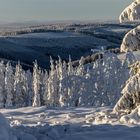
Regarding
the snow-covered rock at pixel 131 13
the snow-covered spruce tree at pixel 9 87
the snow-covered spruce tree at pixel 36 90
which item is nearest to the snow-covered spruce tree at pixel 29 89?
the snow-covered spruce tree at pixel 36 90

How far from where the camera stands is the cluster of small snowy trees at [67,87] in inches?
3163

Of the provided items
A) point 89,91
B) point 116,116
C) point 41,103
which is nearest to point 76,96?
point 89,91

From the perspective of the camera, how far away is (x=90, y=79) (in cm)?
8725

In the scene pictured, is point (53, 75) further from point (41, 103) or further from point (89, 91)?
point (89, 91)

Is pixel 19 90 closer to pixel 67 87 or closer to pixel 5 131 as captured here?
pixel 67 87

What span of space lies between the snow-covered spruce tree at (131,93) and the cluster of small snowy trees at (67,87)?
47.3 m

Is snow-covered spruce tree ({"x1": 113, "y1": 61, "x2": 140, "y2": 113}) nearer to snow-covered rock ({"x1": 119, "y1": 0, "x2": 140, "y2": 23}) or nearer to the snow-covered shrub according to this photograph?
snow-covered rock ({"x1": 119, "y1": 0, "x2": 140, "y2": 23})

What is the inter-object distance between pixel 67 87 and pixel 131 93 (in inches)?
2314

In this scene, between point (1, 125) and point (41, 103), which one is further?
point (41, 103)

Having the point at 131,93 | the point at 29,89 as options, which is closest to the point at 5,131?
the point at 131,93

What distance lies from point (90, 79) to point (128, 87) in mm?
60788

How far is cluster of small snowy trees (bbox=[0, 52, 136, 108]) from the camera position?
80331 millimetres

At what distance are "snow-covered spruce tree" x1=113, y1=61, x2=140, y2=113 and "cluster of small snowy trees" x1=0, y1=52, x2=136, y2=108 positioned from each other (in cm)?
4733

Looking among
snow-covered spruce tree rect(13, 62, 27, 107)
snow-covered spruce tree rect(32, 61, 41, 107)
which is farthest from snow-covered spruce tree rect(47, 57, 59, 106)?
snow-covered spruce tree rect(13, 62, 27, 107)
